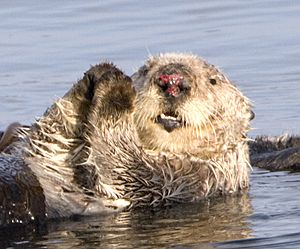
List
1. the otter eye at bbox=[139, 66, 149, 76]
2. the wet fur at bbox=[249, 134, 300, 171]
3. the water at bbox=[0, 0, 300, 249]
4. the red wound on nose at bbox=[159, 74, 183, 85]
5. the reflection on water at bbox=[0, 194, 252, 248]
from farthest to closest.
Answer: the wet fur at bbox=[249, 134, 300, 171] < the otter eye at bbox=[139, 66, 149, 76] < the red wound on nose at bbox=[159, 74, 183, 85] < the water at bbox=[0, 0, 300, 249] < the reflection on water at bbox=[0, 194, 252, 248]

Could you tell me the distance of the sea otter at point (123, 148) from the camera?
670 centimetres

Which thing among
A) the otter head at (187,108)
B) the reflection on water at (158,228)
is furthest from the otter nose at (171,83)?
the reflection on water at (158,228)

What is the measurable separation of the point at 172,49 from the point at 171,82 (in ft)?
15.2

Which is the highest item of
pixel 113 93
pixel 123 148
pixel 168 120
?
pixel 113 93

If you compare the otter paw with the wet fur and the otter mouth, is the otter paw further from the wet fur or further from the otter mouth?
the wet fur

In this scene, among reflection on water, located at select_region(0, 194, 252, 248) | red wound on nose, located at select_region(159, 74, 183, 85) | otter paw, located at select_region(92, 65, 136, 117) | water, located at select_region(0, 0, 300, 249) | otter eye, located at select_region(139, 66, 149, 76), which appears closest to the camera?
reflection on water, located at select_region(0, 194, 252, 248)

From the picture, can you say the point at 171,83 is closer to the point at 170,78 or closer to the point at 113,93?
the point at 170,78

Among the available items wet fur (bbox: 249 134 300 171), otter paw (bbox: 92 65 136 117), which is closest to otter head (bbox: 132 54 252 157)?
otter paw (bbox: 92 65 136 117)

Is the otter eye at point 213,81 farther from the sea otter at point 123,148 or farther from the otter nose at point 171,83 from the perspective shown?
the otter nose at point 171,83

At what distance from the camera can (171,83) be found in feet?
23.1

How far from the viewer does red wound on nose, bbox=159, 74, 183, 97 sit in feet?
23.1

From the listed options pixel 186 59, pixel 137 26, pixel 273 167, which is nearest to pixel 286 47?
pixel 137 26

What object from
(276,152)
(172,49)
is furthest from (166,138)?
(172,49)

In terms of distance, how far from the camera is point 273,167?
335 inches
